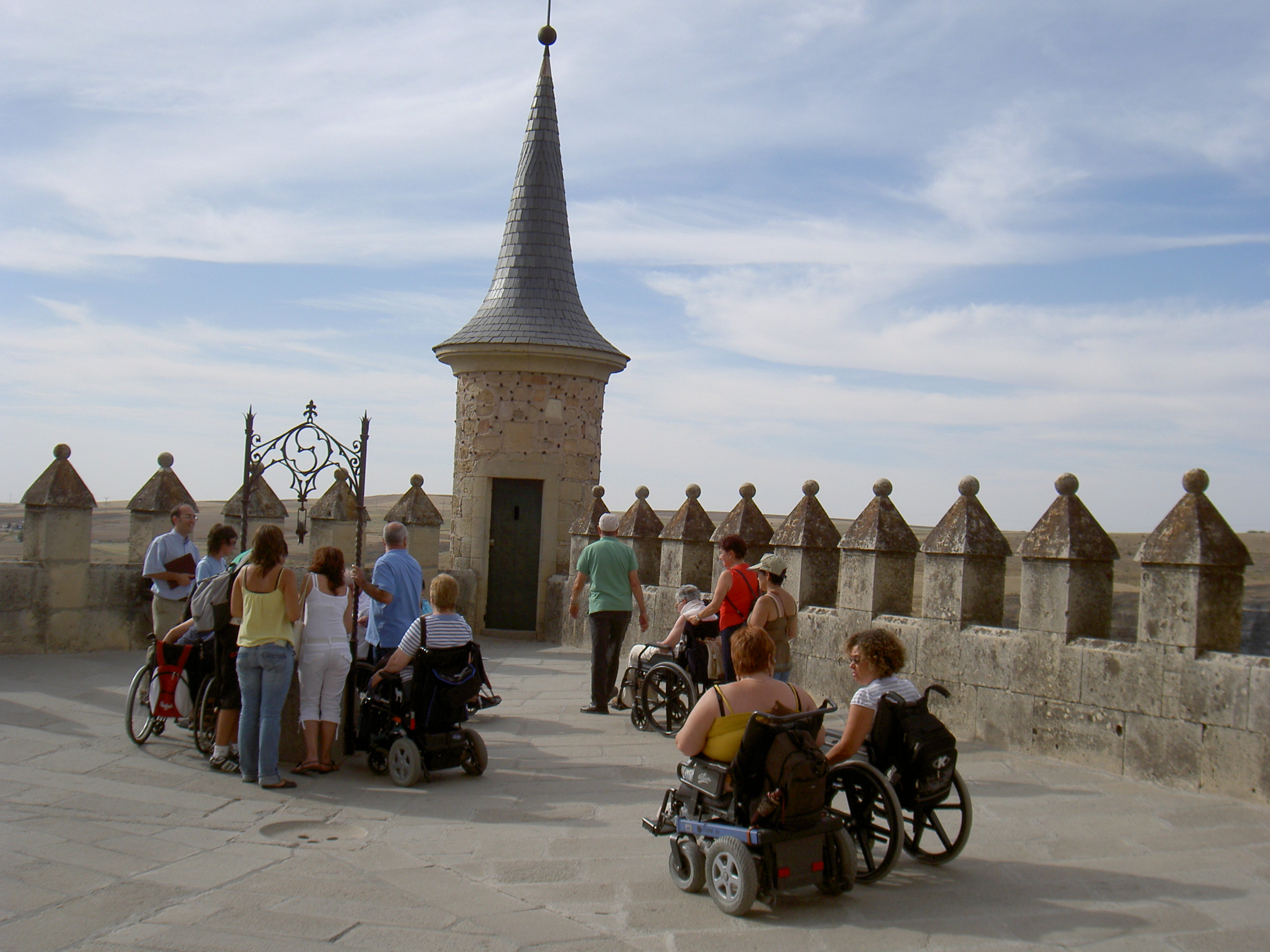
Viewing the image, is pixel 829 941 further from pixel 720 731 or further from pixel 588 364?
pixel 588 364

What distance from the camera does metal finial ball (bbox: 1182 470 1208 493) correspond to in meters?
6.46

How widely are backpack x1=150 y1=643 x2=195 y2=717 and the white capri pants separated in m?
0.94

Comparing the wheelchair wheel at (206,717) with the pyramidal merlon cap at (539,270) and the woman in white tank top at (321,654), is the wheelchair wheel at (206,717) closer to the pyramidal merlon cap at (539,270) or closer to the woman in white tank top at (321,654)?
the woman in white tank top at (321,654)

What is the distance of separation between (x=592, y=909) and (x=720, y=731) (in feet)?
2.88

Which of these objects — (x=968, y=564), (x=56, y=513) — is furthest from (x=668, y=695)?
(x=56, y=513)

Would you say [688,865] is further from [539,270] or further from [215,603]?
[539,270]

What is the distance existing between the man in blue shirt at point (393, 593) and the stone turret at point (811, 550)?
11.7ft

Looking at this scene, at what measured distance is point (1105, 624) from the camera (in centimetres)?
712

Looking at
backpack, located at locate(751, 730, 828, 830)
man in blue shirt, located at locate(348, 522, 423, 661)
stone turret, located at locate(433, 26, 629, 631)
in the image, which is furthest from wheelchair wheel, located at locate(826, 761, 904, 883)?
stone turret, located at locate(433, 26, 629, 631)

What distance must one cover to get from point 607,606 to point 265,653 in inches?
125

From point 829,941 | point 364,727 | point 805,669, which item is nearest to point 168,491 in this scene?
point 364,727

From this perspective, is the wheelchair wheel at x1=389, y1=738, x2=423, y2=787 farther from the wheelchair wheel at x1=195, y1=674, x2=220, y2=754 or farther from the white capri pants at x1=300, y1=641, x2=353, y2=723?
the wheelchair wheel at x1=195, y1=674, x2=220, y2=754

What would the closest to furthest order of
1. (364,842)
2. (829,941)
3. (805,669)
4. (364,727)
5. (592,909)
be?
(829,941) → (592,909) → (364,842) → (364,727) → (805,669)

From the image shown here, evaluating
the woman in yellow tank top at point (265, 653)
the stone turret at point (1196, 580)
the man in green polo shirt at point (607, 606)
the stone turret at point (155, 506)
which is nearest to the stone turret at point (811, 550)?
the man in green polo shirt at point (607, 606)
